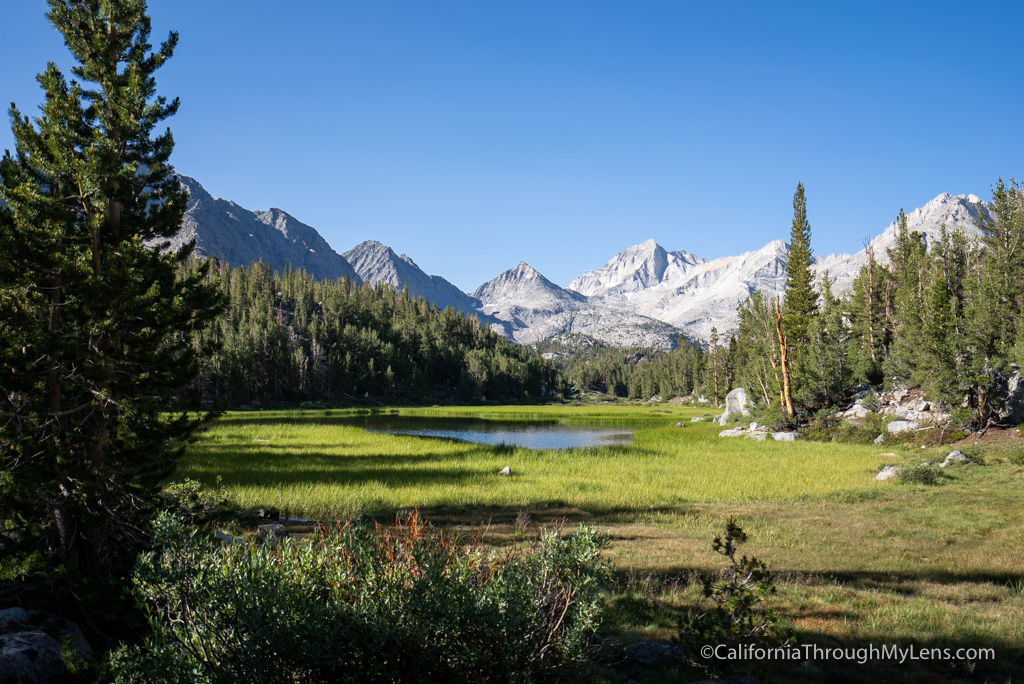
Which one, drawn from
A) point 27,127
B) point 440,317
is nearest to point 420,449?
point 27,127

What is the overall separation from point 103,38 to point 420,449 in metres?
Answer: 27.6

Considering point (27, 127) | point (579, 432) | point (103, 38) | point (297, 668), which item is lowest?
point (579, 432)

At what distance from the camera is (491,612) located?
169 inches

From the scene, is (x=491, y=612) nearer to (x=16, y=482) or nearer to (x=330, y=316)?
(x=16, y=482)

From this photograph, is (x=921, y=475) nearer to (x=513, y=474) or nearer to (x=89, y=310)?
(x=513, y=474)

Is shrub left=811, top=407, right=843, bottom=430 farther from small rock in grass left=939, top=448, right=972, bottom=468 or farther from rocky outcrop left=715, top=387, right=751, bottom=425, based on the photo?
small rock in grass left=939, top=448, right=972, bottom=468

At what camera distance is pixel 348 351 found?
12581 cm

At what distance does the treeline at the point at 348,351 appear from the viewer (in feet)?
341

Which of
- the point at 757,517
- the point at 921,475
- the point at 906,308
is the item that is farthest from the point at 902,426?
the point at 757,517

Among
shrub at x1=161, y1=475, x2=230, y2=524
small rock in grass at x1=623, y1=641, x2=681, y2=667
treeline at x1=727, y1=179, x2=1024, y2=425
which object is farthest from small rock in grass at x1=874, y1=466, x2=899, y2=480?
shrub at x1=161, y1=475, x2=230, y2=524

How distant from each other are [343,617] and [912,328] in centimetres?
4886

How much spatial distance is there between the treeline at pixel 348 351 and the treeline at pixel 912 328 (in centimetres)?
8062

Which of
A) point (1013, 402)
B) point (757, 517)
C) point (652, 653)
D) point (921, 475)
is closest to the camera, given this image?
point (652, 653)

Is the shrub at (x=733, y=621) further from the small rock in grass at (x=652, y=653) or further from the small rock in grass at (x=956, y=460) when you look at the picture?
the small rock in grass at (x=956, y=460)
